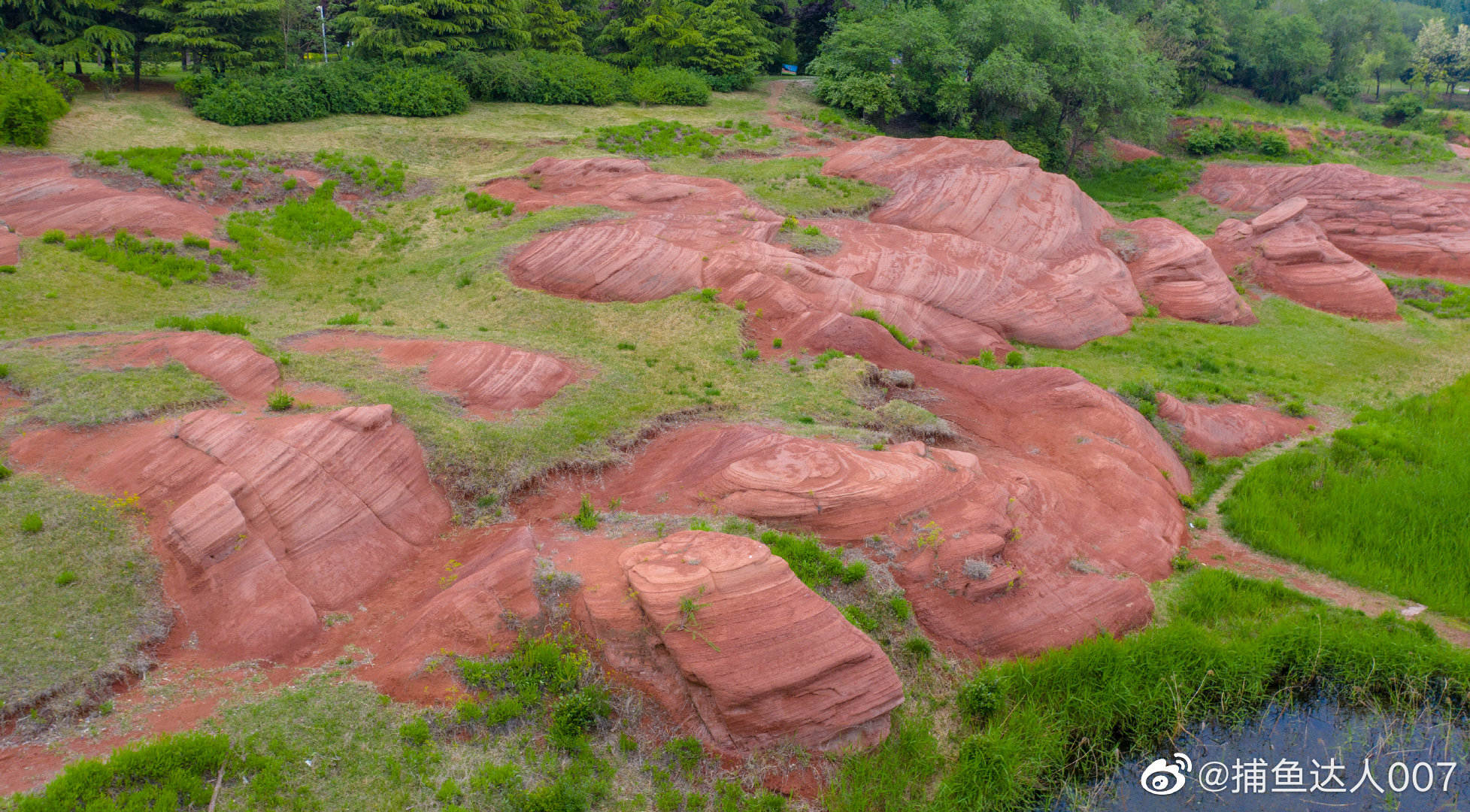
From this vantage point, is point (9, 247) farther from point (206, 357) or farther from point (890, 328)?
point (890, 328)

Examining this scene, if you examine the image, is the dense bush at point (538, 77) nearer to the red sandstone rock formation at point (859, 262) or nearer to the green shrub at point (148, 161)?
the red sandstone rock formation at point (859, 262)

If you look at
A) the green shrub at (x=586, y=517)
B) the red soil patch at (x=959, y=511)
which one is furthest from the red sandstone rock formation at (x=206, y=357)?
the green shrub at (x=586, y=517)

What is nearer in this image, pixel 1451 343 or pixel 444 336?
pixel 444 336

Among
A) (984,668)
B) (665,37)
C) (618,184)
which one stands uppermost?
(665,37)

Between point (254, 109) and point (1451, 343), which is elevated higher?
point (254, 109)

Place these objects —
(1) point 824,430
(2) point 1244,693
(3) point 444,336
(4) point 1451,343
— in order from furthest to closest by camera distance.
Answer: (4) point 1451,343 < (3) point 444,336 < (1) point 824,430 < (2) point 1244,693

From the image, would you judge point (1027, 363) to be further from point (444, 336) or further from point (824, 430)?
point (444, 336)

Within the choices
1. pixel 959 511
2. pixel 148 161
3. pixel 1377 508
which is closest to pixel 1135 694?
pixel 959 511

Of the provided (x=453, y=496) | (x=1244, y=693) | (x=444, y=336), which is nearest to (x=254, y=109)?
(x=444, y=336)

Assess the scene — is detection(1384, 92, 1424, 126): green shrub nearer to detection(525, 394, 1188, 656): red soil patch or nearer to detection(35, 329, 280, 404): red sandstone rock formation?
detection(525, 394, 1188, 656): red soil patch

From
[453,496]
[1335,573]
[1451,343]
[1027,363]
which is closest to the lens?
[453,496]
